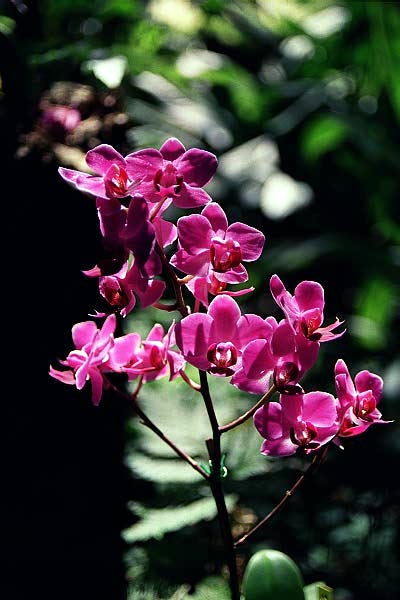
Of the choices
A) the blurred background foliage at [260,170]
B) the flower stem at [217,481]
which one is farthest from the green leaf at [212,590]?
the flower stem at [217,481]

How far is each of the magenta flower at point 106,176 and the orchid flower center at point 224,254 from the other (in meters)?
0.08

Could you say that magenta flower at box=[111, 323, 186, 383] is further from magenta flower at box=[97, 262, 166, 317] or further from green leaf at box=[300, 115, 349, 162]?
green leaf at box=[300, 115, 349, 162]

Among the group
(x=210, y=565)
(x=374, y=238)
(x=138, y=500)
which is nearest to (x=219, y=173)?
(x=374, y=238)

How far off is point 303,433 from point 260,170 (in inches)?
57.6

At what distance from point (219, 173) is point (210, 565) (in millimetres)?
1177

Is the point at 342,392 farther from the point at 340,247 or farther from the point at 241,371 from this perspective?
the point at 340,247

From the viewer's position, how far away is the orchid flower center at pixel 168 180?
55 cm

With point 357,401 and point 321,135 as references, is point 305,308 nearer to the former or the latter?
point 357,401

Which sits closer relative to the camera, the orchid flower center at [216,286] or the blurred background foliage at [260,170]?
the orchid flower center at [216,286]

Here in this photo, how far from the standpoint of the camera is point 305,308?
1.83 ft

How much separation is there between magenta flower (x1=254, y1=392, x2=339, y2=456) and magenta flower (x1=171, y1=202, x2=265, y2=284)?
0.11 m

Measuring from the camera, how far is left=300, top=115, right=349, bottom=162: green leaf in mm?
1827

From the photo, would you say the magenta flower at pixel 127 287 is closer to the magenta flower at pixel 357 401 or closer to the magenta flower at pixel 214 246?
the magenta flower at pixel 214 246

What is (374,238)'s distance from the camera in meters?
2.21
